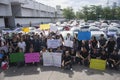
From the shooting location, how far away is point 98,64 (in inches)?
419

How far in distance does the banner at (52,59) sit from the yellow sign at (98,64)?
1745 millimetres

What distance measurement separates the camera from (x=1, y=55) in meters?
11.5

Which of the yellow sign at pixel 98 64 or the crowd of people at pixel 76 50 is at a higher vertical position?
the crowd of people at pixel 76 50

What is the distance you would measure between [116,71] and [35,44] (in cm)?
483

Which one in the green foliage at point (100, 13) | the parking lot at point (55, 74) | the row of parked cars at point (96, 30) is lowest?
the parking lot at point (55, 74)

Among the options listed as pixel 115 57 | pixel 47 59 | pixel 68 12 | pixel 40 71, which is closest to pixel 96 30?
pixel 115 57

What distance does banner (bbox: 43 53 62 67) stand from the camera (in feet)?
36.8

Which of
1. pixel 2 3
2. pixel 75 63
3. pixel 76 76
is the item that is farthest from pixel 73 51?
pixel 2 3

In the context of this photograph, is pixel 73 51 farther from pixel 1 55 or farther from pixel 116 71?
pixel 1 55

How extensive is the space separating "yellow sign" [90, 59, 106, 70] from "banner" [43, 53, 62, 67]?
1745 millimetres

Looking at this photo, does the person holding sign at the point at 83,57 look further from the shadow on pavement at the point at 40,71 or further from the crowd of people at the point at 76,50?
the shadow on pavement at the point at 40,71

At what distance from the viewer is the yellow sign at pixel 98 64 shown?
10.5 meters

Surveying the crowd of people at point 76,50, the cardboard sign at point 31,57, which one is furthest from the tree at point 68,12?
the cardboard sign at point 31,57

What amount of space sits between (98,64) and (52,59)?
256 centimetres
